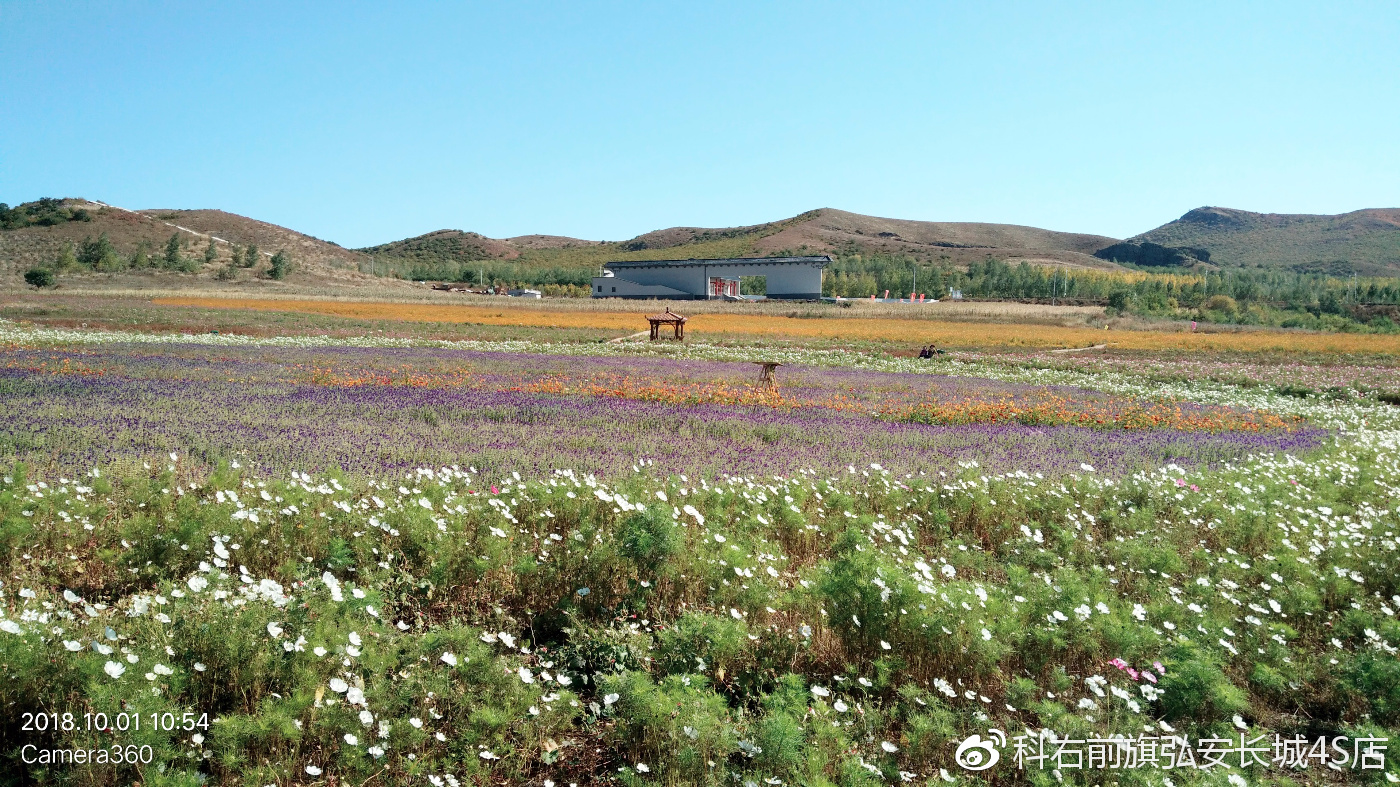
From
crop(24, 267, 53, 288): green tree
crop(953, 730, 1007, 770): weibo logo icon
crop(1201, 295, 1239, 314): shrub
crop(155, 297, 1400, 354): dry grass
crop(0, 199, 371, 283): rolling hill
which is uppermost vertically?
crop(0, 199, 371, 283): rolling hill

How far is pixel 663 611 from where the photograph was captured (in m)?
5.35

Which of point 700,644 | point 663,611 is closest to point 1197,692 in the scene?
point 700,644

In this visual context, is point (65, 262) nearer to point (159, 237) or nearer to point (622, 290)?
point (159, 237)

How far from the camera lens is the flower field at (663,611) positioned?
141 inches

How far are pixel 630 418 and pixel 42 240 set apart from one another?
5275 inches

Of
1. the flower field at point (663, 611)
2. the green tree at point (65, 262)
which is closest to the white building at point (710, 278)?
the green tree at point (65, 262)

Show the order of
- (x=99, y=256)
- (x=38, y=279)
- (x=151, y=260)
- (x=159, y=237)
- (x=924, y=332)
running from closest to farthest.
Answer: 1. (x=924, y=332)
2. (x=38, y=279)
3. (x=99, y=256)
4. (x=151, y=260)
5. (x=159, y=237)

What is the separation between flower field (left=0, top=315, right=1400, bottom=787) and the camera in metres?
3.57

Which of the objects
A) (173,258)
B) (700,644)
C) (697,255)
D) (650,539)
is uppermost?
(697,255)

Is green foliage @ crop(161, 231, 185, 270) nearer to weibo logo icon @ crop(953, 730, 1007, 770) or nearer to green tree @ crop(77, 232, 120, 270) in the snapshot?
green tree @ crop(77, 232, 120, 270)

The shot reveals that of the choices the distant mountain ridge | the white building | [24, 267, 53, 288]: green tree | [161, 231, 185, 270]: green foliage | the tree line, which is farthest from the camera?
the distant mountain ridge

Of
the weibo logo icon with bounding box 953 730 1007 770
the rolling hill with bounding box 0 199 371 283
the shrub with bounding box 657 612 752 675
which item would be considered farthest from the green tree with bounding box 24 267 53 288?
the weibo logo icon with bounding box 953 730 1007 770

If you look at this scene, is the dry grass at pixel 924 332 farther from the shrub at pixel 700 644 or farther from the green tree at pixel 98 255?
the green tree at pixel 98 255

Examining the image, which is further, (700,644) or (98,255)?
(98,255)
